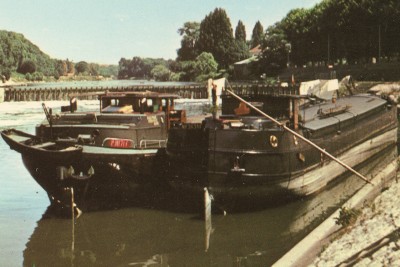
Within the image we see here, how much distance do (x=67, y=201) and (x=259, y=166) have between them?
672 centimetres

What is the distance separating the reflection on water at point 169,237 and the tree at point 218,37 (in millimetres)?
147066

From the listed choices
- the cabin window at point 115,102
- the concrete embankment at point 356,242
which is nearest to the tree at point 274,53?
the cabin window at point 115,102

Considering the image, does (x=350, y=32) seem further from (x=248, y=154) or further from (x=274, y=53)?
(x=248, y=154)

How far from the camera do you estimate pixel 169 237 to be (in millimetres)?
16297

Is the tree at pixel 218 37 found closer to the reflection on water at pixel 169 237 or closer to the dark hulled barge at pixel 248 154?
the dark hulled barge at pixel 248 154

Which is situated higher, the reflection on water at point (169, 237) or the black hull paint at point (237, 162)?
the black hull paint at point (237, 162)

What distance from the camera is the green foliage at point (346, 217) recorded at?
1284cm

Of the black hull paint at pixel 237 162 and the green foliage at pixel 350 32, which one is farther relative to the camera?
the green foliage at pixel 350 32

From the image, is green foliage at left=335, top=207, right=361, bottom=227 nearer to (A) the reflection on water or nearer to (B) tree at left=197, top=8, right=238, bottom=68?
(A) the reflection on water

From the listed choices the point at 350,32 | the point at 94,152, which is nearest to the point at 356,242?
the point at 94,152

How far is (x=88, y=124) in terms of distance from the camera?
19.2 m

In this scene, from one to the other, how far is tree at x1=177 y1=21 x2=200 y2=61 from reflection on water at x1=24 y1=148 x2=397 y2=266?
165 metres

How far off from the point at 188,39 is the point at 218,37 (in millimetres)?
24623

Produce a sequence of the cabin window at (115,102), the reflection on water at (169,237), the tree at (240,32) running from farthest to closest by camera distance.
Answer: the tree at (240,32) < the cabin window at (115,102) < the reflection on water at (169,237)
